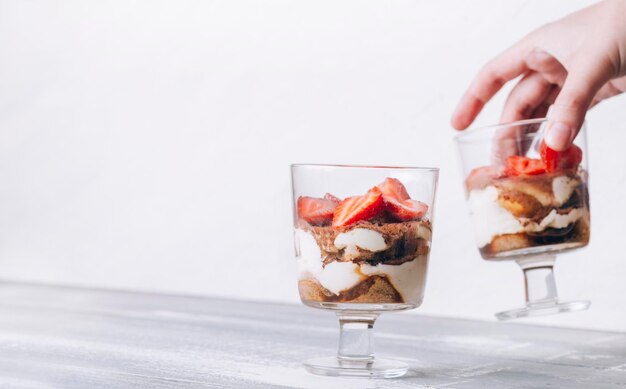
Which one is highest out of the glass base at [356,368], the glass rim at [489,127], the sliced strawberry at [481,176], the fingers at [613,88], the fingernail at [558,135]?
the fingers at [613,88]

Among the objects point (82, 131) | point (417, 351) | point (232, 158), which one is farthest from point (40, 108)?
point (417, 351)

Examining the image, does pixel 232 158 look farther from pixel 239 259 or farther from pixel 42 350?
pixel 42 350

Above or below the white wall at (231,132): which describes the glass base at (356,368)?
below

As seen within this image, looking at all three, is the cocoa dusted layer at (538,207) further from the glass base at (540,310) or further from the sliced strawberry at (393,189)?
the sliced strawberry at (393,189)

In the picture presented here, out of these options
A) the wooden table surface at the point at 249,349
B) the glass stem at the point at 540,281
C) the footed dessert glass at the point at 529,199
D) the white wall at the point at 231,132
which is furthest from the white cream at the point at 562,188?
the white wall at the point at 231,132

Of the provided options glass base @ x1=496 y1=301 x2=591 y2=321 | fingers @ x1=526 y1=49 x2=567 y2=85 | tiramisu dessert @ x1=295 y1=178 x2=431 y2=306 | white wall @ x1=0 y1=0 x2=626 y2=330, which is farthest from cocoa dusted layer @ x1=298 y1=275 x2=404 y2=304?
Answer: white wall @ x1=0 y1=0 x2=626 y2=330

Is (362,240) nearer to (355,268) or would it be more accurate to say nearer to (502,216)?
(355,268)

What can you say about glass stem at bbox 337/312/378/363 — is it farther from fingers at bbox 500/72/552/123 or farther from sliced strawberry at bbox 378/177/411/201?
fingers at bbox 500/72/552/123
